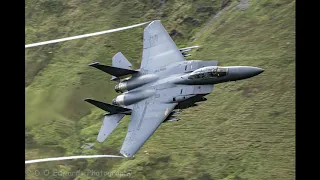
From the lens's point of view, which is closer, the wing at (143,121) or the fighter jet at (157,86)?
the fighter jet at (157,86)

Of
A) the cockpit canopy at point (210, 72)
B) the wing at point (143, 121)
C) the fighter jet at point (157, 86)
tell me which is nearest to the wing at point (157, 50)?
the fighter jet at point (157, 86)

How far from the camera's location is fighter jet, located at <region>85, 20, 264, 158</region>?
20188mm

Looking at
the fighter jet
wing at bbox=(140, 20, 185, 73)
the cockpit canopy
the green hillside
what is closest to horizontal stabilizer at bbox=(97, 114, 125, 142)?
the fighter jet

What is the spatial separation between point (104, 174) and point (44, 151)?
4186 mm

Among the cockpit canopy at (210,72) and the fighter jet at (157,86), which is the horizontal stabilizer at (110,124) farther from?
the cockpit canopy at (210,72)

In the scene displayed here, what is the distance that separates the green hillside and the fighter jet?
4.73 meters

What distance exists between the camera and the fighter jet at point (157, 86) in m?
20.2

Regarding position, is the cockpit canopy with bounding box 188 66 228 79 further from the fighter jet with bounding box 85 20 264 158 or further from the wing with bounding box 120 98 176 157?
the wing with bounding box 120 98 176 157

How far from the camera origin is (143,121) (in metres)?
21.3

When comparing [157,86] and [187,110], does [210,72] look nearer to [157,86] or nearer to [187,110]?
[157,86]

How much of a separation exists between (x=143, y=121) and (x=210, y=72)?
3580 mm

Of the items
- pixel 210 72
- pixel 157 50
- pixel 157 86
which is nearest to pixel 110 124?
pixel 157 86
